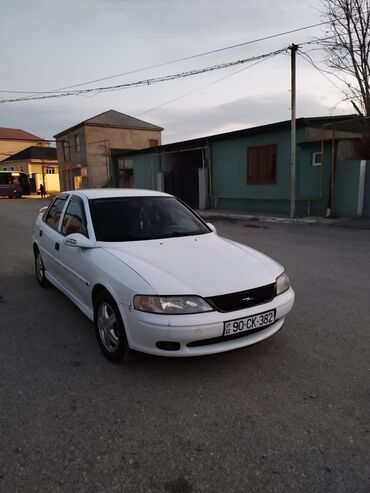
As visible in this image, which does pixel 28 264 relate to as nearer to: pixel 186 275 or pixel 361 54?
pixel 186 275

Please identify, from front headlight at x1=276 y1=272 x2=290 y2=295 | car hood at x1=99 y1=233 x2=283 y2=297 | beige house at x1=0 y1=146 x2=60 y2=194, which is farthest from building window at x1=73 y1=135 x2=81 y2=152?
front headlight at x1=276 y1=272 x2=290 y2=295

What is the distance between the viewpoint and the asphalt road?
6.66 ft

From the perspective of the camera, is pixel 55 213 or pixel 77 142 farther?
pixel 77 142

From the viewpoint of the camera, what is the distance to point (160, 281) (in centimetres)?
289

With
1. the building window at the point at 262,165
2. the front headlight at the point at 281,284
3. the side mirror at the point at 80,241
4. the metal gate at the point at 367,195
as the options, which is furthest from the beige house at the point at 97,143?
the front headlight at the point at 281,284

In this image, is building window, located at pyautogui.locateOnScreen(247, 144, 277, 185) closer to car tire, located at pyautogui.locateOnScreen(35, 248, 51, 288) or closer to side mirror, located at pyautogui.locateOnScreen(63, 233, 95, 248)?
car tire, located at pyautogui.locateOnScreen(35, 248, 51, 288)

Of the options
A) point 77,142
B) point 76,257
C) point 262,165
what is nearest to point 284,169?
point 262,165

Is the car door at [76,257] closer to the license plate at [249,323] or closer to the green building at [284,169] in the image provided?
the license plate at [249,323]

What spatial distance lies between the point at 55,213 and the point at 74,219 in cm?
89

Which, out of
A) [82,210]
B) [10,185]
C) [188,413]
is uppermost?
[10,185]

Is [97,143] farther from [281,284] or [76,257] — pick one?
[281,284]

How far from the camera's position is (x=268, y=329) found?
10.3 ft

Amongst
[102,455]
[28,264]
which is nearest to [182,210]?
Answer: [102,455]

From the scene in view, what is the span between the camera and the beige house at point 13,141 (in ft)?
217
